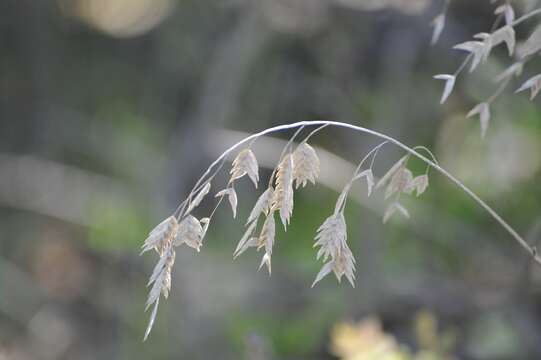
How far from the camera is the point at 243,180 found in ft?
13.9

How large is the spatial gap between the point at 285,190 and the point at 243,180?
3.20 meters

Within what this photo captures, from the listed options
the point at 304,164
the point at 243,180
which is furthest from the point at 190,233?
the point at 243,180

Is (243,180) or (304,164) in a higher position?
(304,164)

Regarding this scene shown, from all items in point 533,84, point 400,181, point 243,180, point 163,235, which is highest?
point 533,84

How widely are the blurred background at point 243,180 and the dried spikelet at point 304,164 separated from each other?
4.46 feet

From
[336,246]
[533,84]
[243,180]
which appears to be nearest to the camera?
[336,246]

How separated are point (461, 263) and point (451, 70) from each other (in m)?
0.82

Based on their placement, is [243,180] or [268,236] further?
[243,180]

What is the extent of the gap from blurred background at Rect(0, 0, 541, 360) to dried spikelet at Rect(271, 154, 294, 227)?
1371 mm

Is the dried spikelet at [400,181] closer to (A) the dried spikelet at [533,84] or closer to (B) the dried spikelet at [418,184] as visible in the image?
(B) the dried spikelet at [418,184]

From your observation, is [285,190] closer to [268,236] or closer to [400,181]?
[268,236]

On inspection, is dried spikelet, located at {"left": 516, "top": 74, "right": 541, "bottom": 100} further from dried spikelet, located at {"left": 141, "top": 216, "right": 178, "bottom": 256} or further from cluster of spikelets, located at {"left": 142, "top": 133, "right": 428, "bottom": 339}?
dried spikelet, located at {"left": 141, "top": 216, "right": 178, "bottom": 256}

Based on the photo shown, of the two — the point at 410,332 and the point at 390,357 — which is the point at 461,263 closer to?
the point at 410,332

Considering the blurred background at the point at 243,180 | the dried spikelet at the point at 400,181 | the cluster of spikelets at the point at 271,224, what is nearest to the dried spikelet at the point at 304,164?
the cluster of spikelets at the point at 271,224
